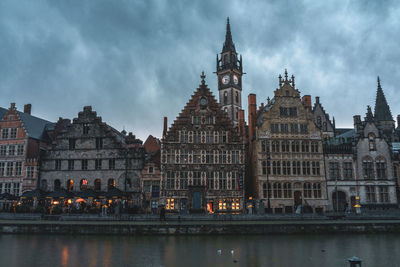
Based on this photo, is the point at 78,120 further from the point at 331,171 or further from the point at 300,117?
the point at 331,171

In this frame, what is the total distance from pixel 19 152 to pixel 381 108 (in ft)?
265

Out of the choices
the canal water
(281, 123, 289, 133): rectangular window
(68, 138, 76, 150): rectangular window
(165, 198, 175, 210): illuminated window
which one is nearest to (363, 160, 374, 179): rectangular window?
(281, 123, 289, 133): rectangular window

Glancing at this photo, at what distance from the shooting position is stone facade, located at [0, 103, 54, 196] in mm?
48625

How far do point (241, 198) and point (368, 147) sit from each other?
68.5 ft

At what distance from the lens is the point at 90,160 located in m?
48.8

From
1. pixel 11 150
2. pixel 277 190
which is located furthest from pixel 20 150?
pixel 277 190

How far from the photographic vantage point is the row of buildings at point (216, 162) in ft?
152

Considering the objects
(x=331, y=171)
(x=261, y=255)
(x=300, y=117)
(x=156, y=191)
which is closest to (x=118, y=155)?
(x=156, y=191)

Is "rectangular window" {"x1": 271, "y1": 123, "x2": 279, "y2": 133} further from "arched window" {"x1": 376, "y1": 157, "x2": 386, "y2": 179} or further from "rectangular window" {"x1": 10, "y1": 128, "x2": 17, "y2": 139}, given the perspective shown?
"rectangular window" {"x1": 10, "y1": 128, "x2": 17, "y2": 139}

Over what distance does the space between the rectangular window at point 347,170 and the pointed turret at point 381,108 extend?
3952 centimetres

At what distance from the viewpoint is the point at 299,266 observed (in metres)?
15.0

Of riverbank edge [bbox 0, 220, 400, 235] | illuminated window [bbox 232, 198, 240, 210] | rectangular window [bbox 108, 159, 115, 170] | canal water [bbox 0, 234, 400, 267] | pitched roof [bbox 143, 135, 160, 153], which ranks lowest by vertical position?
canal water [bbox 0, 234, 400, 267]

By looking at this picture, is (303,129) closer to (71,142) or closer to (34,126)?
(71,142)

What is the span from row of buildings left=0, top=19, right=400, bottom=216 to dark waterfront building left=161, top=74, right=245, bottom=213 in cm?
14
